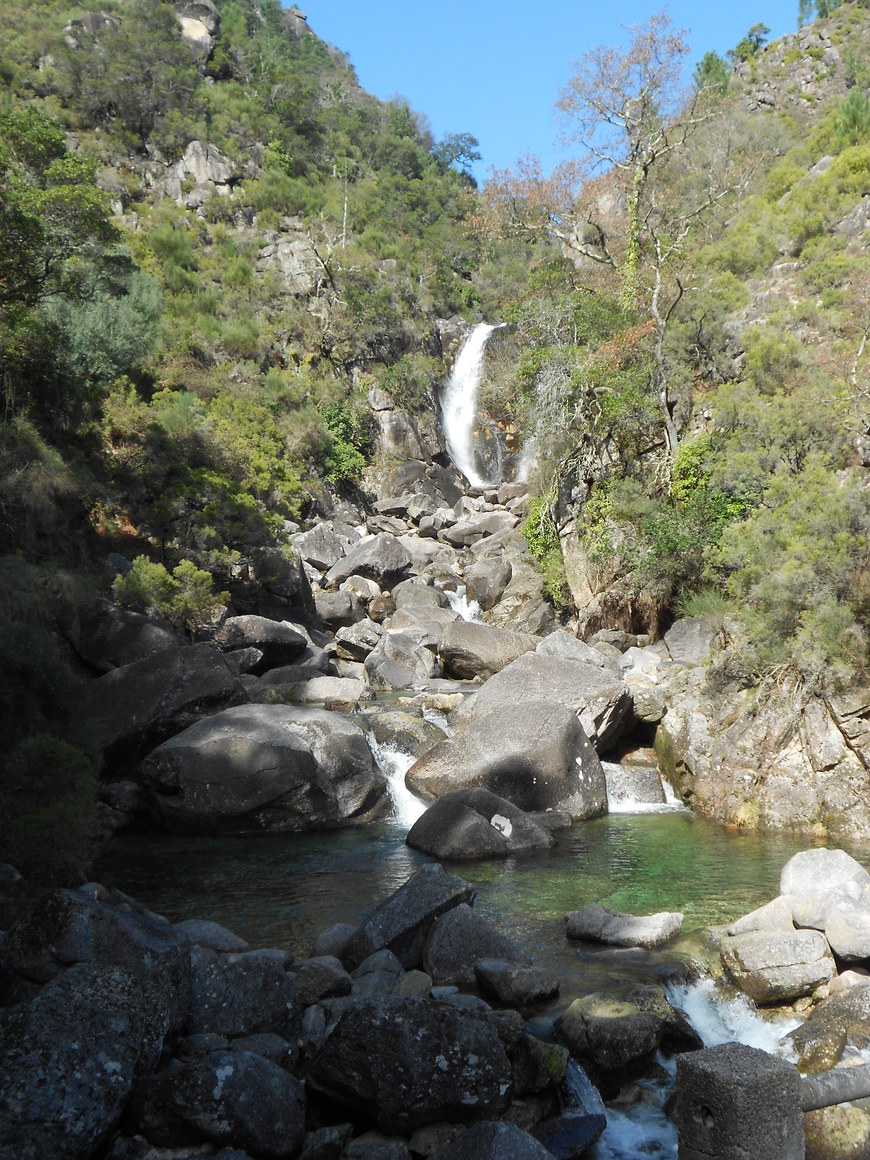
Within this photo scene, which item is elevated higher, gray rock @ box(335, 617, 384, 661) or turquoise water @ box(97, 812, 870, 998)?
gray rock @ box(335, 617, 384, 661)

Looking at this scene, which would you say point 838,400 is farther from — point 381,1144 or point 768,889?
point 381,1144

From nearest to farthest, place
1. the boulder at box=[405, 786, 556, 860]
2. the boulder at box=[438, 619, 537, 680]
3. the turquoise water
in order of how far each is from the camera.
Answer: the turquoise water → the boulder at box=[405, 786, 556, 860] → the boulder at box=[438, 619, 537, 680]

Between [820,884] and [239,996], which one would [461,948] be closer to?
[239,996]

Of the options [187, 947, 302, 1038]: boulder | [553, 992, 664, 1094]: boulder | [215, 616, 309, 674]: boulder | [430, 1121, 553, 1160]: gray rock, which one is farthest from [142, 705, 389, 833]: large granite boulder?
[430, 1121, 553, 1160]: gray rock

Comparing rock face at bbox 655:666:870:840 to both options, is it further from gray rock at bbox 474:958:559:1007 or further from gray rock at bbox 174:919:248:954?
gray rock at bbox 174:919:248:954

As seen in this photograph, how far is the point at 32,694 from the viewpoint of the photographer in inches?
381

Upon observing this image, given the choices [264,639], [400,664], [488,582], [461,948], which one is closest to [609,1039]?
[461,948]

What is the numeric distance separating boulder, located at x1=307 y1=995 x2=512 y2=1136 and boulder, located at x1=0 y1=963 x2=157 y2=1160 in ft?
3.97

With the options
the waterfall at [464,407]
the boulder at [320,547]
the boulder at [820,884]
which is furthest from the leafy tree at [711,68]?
the boulder at [820,884]

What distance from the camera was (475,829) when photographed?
11.2 metres

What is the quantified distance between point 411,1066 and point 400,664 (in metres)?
16.2

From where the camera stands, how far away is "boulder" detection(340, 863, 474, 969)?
24.8ft

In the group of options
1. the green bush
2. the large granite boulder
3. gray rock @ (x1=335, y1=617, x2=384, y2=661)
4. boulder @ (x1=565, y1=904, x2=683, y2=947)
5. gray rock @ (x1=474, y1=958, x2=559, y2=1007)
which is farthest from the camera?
gray rock @ (x1=335, y1=617, x2=384, y2=661)

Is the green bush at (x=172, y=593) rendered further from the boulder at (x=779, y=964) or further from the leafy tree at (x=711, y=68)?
the leafy tree at (x=711, y=68)
